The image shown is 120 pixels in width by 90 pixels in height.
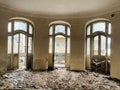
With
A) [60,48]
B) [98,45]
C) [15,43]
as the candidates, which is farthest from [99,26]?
[15,43]

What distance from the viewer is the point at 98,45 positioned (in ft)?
26.7

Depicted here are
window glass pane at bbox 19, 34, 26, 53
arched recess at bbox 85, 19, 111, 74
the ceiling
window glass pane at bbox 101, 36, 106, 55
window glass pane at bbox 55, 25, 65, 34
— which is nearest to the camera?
the ceiling

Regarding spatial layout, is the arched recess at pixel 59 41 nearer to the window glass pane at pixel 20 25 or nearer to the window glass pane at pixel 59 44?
A: the window glass pane at pixel 59 44

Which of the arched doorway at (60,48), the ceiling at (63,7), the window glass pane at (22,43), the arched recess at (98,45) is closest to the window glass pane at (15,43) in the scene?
the window glass pane at (22,43)

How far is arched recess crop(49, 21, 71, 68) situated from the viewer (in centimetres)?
902

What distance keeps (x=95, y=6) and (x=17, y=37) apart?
471 centimetres

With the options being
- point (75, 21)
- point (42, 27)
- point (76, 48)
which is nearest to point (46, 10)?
point (42, 27)

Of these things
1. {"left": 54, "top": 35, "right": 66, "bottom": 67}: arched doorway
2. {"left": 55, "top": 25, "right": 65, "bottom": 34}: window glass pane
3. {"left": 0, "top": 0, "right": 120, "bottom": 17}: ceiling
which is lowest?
{"left": 54, "top": 35, "right": 66, "bottom": 67}: arched doorway

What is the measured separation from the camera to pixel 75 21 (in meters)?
8.44

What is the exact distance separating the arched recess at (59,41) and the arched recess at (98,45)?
1317 mm

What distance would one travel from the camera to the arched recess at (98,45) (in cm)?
774

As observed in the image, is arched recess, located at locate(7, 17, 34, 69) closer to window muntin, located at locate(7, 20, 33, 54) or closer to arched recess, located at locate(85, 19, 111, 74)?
window muntin, located at locate(7, 20, 33, 54)

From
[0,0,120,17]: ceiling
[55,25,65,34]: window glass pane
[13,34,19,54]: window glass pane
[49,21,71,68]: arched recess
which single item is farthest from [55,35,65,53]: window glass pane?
[13,34,19,54]: window glass pane

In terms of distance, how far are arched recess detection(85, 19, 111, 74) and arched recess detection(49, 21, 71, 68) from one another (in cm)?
132
